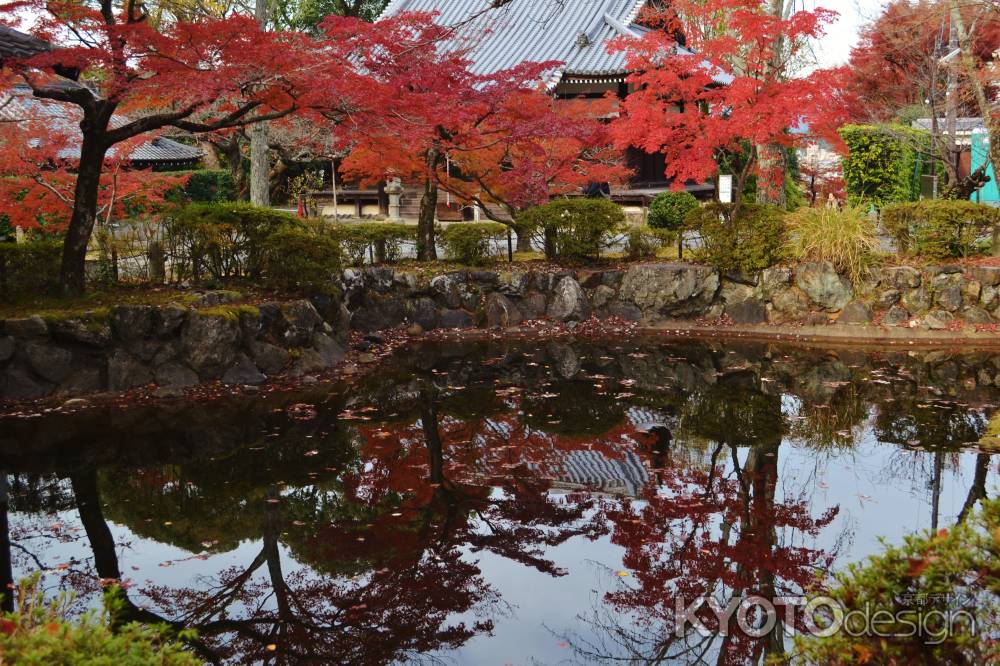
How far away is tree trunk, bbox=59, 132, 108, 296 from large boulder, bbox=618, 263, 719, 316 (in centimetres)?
900

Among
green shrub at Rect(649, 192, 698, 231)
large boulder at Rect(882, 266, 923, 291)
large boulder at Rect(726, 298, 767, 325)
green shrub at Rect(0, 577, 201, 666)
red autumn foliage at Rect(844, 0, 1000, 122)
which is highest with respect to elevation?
red autumn foliage at Rect(844, 0, 1000, 122)

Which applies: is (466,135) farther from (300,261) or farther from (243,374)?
(243,374)

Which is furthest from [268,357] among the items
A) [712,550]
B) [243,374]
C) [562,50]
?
[562,50]

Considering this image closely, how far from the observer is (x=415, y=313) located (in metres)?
15.5

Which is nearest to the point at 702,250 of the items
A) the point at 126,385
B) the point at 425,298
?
the point at 425,298

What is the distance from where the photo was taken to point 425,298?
15.7 m

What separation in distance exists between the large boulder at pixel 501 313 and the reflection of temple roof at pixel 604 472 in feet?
23.9

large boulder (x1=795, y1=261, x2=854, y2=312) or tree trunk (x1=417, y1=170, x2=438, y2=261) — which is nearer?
large boulder (x1=795, y1=261, x2=854, y2=312)

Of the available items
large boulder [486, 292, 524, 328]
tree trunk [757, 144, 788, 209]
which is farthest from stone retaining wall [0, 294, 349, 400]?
tree trunk [757, 144, 788, 209]

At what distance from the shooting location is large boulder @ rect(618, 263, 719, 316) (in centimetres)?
1576

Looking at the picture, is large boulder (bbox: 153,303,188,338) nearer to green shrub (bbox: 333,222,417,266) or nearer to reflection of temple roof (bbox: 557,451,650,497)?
green shrub (bbox: 333,222,417,266)

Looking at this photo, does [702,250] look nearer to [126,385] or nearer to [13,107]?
[126,385]

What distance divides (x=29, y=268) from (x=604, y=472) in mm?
8453

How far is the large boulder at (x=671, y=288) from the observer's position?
51.7 feet
